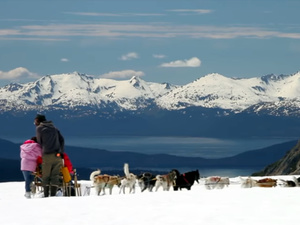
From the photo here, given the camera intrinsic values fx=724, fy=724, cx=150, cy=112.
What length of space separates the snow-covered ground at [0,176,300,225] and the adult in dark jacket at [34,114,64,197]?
3.38 feet

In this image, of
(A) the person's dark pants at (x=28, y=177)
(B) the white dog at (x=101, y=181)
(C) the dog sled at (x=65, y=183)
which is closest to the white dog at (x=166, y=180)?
(B) the white dog at (x=101, y=181)

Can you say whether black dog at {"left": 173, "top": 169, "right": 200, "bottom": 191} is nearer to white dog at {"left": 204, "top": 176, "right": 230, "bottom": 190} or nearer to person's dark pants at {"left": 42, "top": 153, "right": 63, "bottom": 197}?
white dog at {"left": 204, "top": 176, "right": 230, "bottom": 190}

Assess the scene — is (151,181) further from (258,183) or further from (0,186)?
(0,186)

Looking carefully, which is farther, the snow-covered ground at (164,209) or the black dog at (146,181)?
the black dog at (146,181)

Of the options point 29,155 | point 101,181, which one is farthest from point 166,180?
point 29,155

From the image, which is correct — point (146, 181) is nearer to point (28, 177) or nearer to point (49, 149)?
point (28, 177)

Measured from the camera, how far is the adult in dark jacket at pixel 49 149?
17.0m

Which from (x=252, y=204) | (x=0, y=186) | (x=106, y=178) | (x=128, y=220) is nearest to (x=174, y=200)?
(x=252, y=204)

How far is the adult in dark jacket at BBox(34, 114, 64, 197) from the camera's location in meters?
17.0

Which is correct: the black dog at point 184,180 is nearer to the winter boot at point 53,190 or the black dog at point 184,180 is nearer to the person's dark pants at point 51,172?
the winter boot at point 53,190

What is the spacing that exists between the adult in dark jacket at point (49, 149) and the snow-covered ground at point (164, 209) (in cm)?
103

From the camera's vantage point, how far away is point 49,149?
17094 mm

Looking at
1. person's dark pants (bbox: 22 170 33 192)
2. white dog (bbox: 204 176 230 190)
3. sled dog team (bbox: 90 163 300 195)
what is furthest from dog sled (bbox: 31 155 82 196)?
white dog (bbox: 204 176 230 190)

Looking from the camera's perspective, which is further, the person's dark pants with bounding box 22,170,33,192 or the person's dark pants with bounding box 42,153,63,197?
the person's dark pants with bounding box 22,170,33,192
